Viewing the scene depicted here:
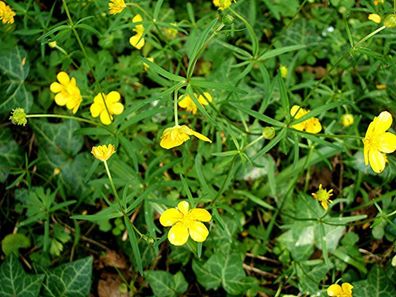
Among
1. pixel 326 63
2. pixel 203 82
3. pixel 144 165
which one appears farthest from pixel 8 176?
pixel 326 63

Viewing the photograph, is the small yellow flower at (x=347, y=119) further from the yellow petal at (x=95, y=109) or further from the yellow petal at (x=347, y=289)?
the yellow petal at (x=95, y=109)

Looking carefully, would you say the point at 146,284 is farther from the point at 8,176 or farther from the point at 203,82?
the point at 203,82

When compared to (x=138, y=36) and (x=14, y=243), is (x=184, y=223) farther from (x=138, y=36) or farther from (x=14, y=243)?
(x=14, y=243)

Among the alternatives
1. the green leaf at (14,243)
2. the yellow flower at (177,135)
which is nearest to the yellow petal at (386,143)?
the yellow flower at (177,135)

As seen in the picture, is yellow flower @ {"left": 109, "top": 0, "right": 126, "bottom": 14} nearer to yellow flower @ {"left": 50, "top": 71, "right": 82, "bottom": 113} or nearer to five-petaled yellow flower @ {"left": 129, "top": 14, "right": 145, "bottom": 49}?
five-petaled yellow flower @ {"left": 129, "top": 14, "right": 145, "bottom": 49}

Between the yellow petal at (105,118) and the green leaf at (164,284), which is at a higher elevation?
the yellow petal at (105,118)

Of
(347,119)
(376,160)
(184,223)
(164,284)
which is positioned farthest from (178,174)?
(376,160)

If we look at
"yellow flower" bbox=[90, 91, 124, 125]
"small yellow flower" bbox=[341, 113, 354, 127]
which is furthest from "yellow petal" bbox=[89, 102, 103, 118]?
"small yellow flower" bbox=[341, 113, 354, 127]
